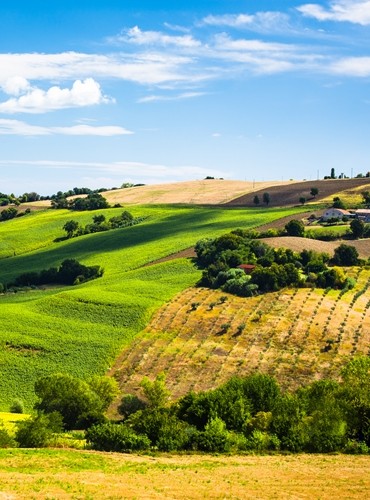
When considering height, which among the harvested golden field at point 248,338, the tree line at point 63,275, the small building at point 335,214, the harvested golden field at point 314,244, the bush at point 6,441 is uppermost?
the small building at point 335,214

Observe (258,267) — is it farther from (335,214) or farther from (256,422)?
(256,422)

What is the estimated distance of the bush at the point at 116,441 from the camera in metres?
56.6

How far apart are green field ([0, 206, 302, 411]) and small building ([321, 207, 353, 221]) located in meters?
10.6

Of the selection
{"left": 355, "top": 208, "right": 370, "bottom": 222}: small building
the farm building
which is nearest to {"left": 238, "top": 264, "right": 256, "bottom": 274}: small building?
the farm building

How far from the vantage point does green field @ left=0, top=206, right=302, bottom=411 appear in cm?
9375

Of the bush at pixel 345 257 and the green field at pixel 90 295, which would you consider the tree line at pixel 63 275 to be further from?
the bush at pixel 345 257

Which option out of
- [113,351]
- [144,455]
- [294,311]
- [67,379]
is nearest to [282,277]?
[294,311]

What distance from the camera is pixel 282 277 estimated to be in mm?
119438

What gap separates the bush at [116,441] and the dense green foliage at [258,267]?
6132cm

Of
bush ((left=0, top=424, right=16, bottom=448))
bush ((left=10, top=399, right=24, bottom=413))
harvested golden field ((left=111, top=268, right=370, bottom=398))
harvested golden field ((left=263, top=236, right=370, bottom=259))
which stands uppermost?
harvested golden field ((left=263, top=236, right=370, bottom=259))

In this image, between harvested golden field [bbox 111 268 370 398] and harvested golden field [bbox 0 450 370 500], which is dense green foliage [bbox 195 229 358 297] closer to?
harvested golden field [bbox 111 268 370 398]

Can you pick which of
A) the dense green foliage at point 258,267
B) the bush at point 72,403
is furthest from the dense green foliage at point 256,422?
the dense green foliage at point 258,267

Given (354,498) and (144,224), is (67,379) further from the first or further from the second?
(144,224)

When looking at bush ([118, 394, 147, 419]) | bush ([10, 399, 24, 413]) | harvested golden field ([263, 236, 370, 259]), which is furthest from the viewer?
harvested golden field ([263, 236, 370, 259])
